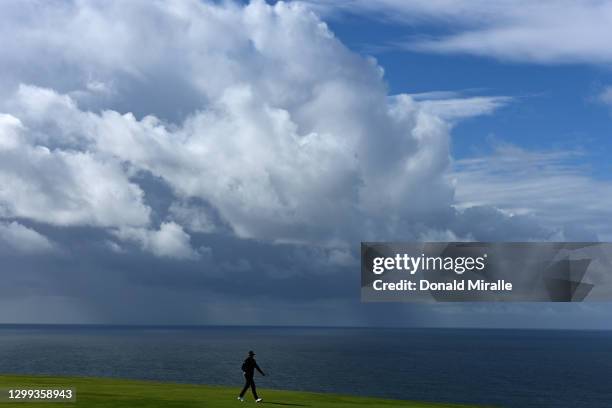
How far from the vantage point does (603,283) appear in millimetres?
38062

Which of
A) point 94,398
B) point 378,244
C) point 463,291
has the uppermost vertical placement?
point 378,244

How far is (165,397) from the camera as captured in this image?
35000mm

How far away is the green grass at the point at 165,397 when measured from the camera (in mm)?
31938

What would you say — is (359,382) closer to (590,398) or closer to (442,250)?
(590,398)

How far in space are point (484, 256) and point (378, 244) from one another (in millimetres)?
5500

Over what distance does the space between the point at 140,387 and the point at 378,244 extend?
15594mm

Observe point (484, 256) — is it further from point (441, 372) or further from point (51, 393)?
point (441, 372)

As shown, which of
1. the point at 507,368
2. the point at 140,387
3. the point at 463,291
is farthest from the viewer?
the point at 507,368

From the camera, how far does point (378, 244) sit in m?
38.3

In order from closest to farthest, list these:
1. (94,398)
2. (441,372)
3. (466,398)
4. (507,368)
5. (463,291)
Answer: (94,398), (463,291), (466,398), (441,372), (507,368)

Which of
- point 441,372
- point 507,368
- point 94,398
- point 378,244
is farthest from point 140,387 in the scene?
point 507,368

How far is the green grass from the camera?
3194cm

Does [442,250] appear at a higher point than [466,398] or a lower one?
higher

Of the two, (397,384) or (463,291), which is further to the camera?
(397,384)
